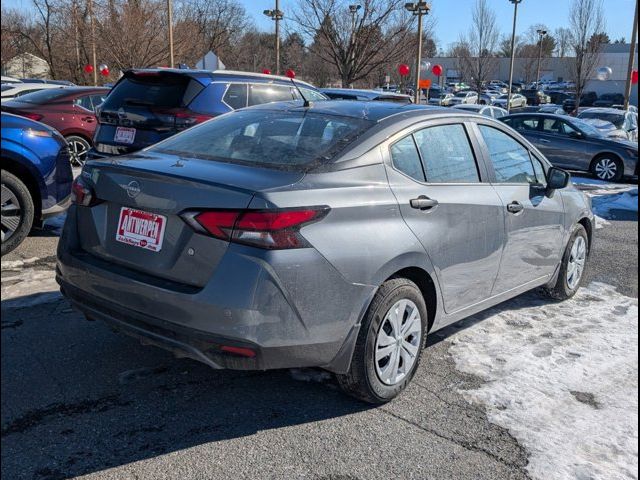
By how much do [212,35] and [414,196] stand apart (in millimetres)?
53338

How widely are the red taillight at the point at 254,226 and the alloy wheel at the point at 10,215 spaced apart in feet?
11.2

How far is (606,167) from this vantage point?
47.4ft

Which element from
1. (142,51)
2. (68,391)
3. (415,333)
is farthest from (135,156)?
(142,51)

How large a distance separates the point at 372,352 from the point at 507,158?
6.95 ft

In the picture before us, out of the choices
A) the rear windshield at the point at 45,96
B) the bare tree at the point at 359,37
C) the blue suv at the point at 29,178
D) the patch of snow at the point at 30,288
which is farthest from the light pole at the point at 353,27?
the patch of snow at the point at 30,288

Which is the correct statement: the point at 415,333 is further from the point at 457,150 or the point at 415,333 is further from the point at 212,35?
the point at 212,35

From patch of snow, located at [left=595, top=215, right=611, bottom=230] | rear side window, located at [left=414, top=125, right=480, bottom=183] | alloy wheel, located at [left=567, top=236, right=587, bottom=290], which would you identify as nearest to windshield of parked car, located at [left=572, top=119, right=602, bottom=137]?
patch of snow, located at [left=595, top=215, right=611, bottom=230]

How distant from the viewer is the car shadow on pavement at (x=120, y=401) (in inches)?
112

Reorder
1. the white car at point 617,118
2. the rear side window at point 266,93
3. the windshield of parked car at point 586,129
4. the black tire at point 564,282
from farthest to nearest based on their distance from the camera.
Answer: the white car at point 617,118, the windshield of parked car at point 586,129, the rear side window at point 266,93, the black tire at point 564,282

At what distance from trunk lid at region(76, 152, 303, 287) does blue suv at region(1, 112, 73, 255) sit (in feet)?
8.33

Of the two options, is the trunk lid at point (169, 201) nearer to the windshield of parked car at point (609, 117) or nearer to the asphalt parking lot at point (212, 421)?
the asphalt parking lot at point (212, 421)

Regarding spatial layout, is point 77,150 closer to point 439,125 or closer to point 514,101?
point 439,125

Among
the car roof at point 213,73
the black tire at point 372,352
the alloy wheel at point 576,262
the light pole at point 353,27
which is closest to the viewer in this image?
the black tire at point 372,352

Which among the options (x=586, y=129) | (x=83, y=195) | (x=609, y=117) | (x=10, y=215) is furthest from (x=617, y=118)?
(x=83, y=195)
